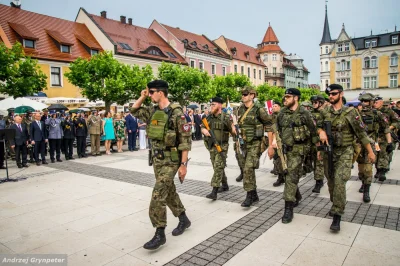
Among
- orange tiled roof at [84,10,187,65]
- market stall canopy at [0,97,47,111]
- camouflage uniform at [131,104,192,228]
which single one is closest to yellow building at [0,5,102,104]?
orange tiled roof at [84,10,187,65]

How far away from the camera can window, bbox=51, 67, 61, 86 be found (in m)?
27.8

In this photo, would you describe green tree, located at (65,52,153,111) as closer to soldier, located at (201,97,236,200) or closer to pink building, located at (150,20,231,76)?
soldier, located at (201,97,236,200)

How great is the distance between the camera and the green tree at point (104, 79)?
72.0ft

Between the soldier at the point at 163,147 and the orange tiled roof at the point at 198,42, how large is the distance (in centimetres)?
4035

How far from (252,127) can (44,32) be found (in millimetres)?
31169

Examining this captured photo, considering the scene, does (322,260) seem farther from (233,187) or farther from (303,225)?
(233,187)

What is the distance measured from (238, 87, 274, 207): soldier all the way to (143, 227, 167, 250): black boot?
205 centimetres

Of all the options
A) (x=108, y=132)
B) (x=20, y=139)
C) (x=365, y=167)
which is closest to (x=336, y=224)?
(x=365, y=167)

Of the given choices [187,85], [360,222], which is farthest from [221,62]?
[360,222]

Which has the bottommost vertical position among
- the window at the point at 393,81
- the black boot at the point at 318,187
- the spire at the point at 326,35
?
the black boot at the point at 318,187

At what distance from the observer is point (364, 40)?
54.8 meters

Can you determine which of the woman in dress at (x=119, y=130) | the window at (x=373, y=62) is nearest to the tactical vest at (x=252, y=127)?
the woman in dress at (x=119, y=130)

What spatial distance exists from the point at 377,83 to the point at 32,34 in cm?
5365

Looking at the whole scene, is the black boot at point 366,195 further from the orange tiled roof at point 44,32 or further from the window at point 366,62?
the window at point 366,62
